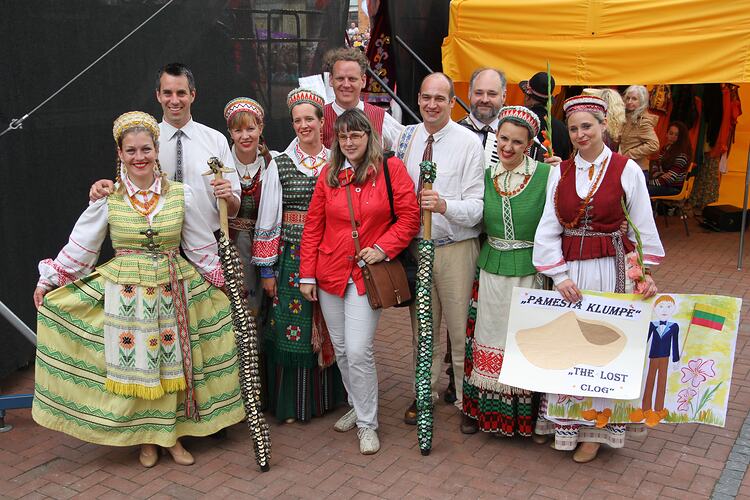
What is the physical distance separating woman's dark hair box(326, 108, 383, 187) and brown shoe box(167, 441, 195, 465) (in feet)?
5.25

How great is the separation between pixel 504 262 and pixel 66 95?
2912 mm

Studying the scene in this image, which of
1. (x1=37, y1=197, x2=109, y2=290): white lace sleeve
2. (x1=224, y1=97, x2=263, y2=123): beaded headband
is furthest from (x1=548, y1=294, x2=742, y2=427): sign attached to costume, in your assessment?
(x1=37, y1=197, x2=109, y2=290): white lace sleeve

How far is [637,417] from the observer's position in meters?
3.96

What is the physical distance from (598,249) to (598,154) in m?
0.47

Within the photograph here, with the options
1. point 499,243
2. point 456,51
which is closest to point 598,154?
point 499,243

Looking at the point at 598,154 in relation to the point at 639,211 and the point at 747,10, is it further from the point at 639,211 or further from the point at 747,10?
the point at 747,10

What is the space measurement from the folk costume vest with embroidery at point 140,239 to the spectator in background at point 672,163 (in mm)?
6828

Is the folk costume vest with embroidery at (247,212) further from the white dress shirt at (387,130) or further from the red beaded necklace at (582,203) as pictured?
the red beaded necklace at (582,203)

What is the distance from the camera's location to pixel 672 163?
9367mm

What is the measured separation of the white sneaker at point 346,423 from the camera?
14.7 feet

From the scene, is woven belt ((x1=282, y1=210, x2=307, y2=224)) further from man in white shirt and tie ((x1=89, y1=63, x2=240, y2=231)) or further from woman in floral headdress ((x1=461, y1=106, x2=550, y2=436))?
woman in floral headdress ((x1=461, y1=106, x2=550, y2=436))

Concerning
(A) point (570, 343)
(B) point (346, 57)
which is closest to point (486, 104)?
(B) point (346, 57)

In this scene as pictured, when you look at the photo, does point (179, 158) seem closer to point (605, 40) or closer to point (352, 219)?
point (352, 219)

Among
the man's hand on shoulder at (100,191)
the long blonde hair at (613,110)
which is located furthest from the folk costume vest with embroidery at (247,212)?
the long blonde hair at (613,110)
